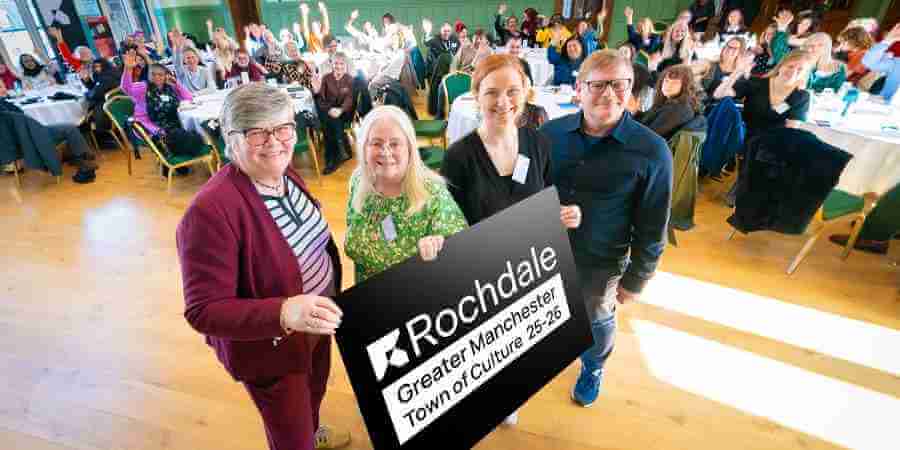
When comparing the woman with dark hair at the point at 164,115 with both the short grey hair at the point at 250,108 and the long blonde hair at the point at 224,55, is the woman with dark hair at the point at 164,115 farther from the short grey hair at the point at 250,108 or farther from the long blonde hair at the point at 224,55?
the short grey hair at the point at 250,108

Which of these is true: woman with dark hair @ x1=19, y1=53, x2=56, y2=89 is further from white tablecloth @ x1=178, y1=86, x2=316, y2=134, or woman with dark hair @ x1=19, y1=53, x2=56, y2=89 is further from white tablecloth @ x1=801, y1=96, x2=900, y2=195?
white tablecloth @ x1=801, y1=96, x2=900, y2=195

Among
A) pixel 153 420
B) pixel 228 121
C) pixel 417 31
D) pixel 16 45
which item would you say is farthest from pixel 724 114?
pixel 16 45

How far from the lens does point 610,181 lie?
4.71ft

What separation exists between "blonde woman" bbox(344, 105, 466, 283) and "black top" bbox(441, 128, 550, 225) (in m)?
0.16

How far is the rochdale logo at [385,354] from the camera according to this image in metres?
0.90

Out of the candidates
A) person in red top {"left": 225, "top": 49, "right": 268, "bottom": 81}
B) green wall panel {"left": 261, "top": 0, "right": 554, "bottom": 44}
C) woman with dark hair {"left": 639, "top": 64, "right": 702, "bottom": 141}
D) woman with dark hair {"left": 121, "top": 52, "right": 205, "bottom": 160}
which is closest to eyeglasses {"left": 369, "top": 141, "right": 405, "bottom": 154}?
woman with dark hair {"left": 639, "top": 64, "right": 702, "bottom": 141}

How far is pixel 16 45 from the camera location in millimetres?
8000

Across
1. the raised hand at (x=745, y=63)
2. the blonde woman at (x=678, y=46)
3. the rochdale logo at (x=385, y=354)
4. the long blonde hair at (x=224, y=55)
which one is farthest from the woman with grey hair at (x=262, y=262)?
the blonde woman at (x=678, y=46)

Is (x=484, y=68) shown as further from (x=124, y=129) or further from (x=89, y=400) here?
(x=124, y=129)

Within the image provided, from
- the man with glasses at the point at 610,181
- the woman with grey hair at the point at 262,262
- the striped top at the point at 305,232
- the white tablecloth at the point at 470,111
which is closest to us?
the woman with grey hair at the point at 262,262

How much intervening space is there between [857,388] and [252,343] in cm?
289

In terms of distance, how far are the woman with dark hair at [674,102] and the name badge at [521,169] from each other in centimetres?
207

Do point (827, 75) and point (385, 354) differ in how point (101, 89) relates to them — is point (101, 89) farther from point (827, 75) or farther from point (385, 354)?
point (827, 75)

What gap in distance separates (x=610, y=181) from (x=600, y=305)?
587 millimetres
